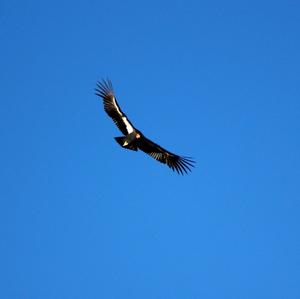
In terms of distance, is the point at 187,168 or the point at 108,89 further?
the point at 187,168

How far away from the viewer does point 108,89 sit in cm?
2680

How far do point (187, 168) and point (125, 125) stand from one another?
361cm

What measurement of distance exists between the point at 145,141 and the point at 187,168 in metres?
2.30

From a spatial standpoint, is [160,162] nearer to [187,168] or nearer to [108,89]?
[187,168]

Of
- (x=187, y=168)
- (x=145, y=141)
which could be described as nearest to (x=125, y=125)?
(x=145, y=141)

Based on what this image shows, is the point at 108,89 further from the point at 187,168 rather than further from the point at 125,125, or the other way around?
the point at 187,168

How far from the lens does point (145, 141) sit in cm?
2781

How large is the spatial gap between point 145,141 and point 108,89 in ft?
8.96

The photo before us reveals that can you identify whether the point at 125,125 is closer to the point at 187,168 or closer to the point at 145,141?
the point at 145,141

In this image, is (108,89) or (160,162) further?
(160,162)

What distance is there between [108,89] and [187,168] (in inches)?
195

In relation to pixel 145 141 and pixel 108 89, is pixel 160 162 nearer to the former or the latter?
pixel 145 141

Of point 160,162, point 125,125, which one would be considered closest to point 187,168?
point 160,162

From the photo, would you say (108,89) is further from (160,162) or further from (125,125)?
(160,162)
